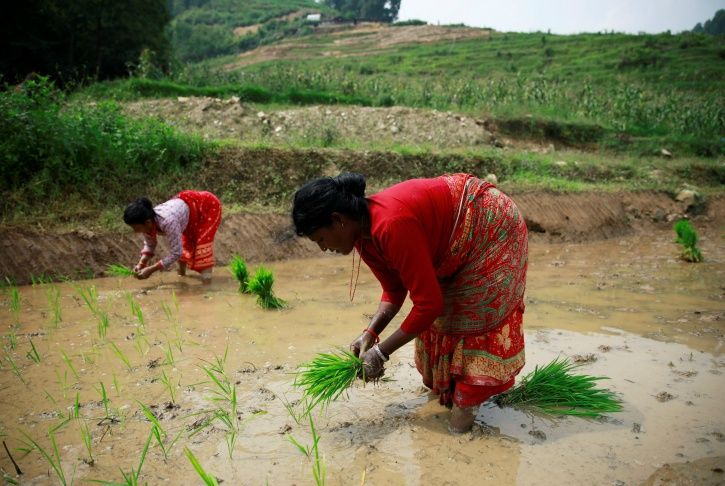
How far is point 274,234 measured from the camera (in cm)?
705

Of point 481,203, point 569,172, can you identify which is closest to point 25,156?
point 481,203

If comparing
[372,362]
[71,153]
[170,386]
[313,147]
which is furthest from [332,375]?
[313,147]

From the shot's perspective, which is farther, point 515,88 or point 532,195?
point 515,88

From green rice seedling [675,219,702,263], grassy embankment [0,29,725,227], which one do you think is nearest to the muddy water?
green rice seedling [675,219,702,263]

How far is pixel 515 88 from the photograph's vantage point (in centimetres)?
1895

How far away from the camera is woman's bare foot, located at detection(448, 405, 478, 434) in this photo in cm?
273

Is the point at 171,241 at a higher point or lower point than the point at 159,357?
higher

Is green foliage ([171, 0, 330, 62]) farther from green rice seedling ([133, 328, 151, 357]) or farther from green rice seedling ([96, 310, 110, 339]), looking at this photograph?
green rice seedling ([133, 328, 151, 357])

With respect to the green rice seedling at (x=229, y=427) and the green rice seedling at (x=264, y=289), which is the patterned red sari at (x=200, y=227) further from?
the green rice seedling at (x=229, y=427)

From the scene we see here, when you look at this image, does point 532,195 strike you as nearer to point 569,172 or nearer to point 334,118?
point 569,172

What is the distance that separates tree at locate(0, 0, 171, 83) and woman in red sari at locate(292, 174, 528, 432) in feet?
47.2

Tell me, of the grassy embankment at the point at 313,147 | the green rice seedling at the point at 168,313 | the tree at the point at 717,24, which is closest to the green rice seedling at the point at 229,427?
the green rice seedling at the point at 168,313

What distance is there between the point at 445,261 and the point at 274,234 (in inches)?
186

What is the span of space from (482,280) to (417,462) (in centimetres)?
93
